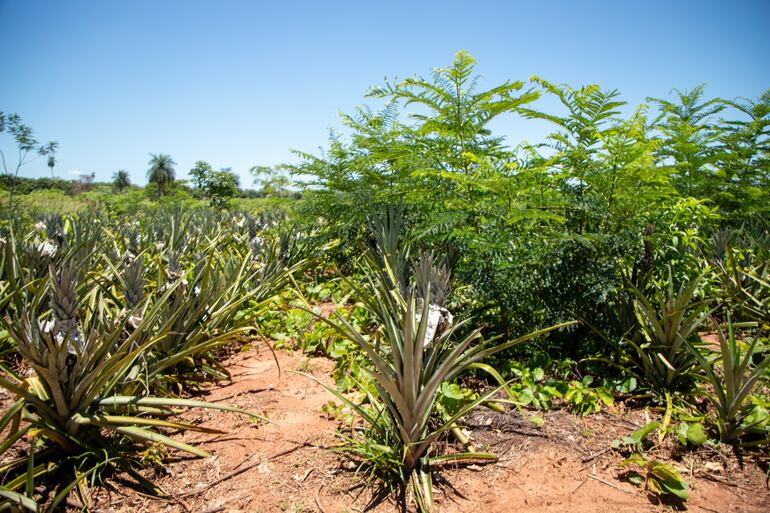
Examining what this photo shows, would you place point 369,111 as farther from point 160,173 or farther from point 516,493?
point 160,173

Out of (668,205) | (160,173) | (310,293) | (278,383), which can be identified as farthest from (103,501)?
(160,173)

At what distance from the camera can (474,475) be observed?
196 centimetres

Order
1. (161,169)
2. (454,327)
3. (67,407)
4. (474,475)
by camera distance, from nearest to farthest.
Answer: (67,407) → (474,475) → (454,327) → (161,169)

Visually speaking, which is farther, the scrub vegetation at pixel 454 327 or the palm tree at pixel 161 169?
the palm tree at pixel 161 169

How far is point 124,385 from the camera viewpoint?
2.19 metres

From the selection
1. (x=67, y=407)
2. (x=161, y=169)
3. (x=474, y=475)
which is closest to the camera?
(x=67, y=407)

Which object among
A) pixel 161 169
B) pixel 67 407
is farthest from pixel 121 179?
pixel 67 407

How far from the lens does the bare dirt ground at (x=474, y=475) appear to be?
5.82 feet

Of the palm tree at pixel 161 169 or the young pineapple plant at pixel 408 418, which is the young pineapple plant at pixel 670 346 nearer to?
the young pineapple plant at pixel 408 418

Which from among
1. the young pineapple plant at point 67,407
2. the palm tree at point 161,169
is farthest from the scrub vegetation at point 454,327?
the palm tree at point 161,169

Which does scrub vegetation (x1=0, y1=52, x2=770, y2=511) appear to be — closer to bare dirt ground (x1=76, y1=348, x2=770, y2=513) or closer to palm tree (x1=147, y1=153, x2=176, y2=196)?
bare dirt ground (x1=76, y1=348, x2=770, y2=513)

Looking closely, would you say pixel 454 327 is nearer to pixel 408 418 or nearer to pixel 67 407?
pixel 408 418

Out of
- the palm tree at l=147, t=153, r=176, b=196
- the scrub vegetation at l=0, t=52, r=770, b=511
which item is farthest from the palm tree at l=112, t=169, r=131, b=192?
the scrub vegetation at l=0, t=52, r=770, b=511

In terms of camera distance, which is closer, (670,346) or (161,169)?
(670,346)
